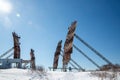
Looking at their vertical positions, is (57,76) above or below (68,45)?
below

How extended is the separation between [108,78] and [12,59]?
74.6ft

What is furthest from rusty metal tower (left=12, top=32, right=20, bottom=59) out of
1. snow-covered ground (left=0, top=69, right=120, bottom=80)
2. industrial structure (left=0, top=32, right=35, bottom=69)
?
snow-covered ground (left=0, top=69, right=120, bottom=80)

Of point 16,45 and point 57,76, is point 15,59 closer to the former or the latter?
point 16,45

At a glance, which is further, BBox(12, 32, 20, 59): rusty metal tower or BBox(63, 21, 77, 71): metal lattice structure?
BBox(12, 32, 20, 59): rusty metal tower

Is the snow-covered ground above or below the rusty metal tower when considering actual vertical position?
below

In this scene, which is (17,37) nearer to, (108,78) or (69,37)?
(69,37)

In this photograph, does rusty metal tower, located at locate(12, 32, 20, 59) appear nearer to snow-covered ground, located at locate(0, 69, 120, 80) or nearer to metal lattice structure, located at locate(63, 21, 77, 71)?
metal lattice structure, located at locate(63, 21, 77, 71)

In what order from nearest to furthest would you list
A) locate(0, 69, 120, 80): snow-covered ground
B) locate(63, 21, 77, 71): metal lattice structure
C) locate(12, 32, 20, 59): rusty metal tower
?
locate(0, 69, 120, 80): snow-covered ground < locate(63, 21, 77, 71): metal lattice structure < locate(12, 32, 20, 59): rusty metal tower

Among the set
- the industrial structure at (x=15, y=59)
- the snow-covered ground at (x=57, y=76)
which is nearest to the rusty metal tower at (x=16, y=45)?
the industrial structure at (x=15, y=59)

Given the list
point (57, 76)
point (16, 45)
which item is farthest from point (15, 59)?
point (57, 76)

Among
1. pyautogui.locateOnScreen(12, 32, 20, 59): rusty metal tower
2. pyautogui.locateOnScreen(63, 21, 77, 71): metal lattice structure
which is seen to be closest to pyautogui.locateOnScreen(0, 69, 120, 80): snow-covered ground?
pyautogui.locateOnScreen(63, 21, 77, 71): metal lattice structure

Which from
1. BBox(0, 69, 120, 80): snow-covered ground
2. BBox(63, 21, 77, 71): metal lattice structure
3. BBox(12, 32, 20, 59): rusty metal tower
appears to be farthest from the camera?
BBox(12, 32, 20, 59): rusty metal tower

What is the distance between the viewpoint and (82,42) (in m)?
33.6

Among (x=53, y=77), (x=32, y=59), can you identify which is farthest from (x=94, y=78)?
(x=32, y=59)
